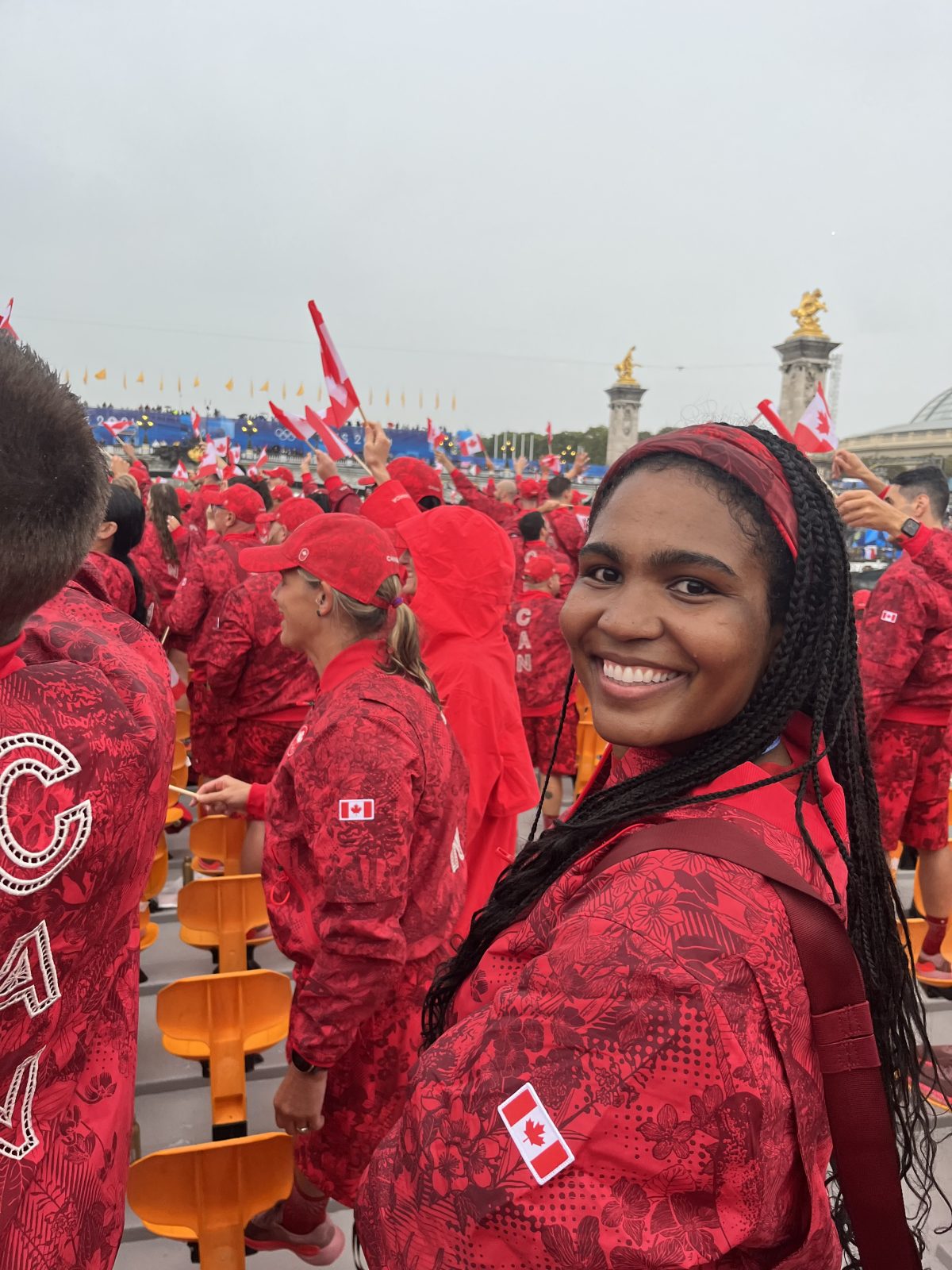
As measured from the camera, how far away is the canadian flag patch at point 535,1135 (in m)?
0.84

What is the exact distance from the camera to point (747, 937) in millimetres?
871

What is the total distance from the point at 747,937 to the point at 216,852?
147 inches

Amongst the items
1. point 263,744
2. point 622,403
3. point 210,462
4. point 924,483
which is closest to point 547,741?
point 263,744

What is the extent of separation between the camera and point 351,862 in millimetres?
1972

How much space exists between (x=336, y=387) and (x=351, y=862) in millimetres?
4263

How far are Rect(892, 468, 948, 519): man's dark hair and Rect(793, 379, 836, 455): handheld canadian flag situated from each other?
1.53 ft

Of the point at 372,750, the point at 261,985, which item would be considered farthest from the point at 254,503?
the point at 372,750

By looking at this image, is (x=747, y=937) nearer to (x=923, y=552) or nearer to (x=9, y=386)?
(x=9, y=386)

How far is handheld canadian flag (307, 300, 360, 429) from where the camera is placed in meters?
5.30

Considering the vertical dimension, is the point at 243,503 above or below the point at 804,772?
above

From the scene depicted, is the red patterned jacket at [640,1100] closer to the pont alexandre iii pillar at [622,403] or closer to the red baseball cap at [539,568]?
the red baseball cap at [539,568]

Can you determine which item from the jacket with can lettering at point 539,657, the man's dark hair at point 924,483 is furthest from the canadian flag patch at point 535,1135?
the jacket with can lettering at point 539,657

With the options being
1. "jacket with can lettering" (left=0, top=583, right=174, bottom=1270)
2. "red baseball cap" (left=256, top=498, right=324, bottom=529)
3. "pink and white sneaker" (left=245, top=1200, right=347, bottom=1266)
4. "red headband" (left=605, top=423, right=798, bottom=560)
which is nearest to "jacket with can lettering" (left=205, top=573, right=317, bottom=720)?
"red baseball cap" (left=256, top=498, right=324, bottom=529)

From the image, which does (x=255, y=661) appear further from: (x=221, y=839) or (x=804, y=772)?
(x=804, y=772)
